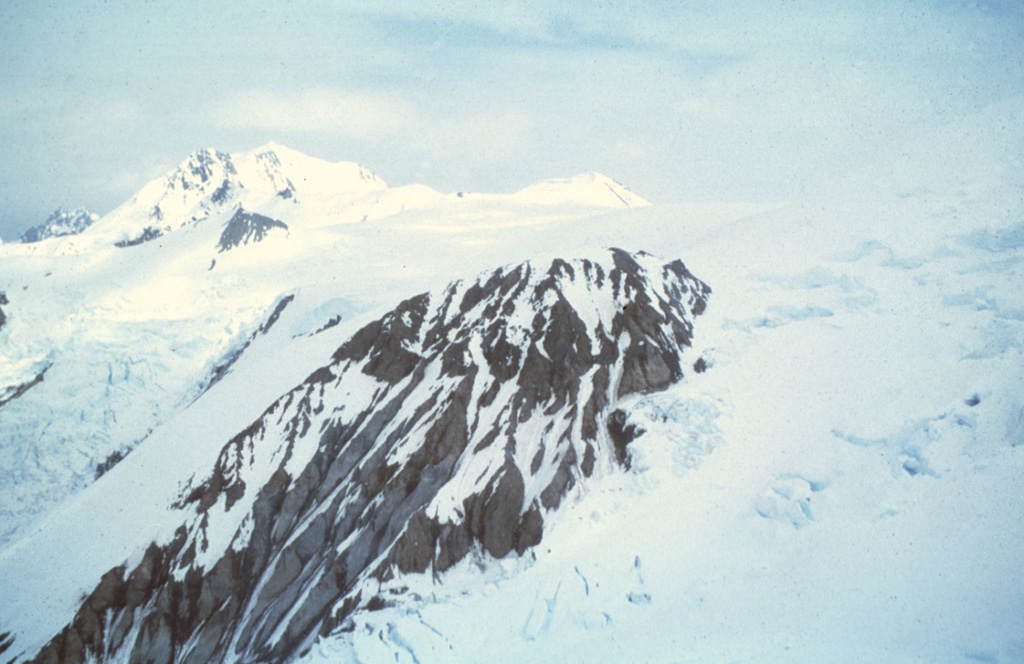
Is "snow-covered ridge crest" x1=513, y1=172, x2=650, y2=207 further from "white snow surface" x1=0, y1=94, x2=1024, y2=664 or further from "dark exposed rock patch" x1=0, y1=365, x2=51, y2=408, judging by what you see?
"dark exposed rock patch" x1=0, y1=365, x2=51, y2=408

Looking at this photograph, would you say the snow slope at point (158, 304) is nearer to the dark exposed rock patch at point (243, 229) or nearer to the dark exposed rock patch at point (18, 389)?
the dark exposed rock patch at point (18, 389)

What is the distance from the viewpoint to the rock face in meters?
32.5

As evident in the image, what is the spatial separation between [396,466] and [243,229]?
3760 inches

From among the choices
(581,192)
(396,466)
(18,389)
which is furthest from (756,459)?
(581,192)

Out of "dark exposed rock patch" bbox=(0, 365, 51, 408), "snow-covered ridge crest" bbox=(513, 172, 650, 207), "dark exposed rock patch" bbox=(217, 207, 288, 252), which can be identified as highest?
"snow-covered ridge crest" bbox=(513, 172, 650, 207)

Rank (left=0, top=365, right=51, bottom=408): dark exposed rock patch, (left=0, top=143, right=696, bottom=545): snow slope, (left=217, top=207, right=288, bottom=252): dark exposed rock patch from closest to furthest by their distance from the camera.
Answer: (left=0, top=143, right=696, bottom=545): snow slope, (left=0, top=365, right=51, bottom=408): dark exposed rock patch, (left=217, top=207, right=288, bottom=252): dark exposed rock patch

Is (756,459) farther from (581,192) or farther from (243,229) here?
(581,192)

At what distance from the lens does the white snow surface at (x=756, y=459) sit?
20.8 metres

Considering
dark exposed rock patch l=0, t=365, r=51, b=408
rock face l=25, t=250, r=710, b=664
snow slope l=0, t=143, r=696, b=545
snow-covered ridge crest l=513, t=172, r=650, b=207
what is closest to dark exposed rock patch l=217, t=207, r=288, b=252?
snow slope l=0, t=143, r=696, b=545

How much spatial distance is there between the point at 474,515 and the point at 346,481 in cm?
1147

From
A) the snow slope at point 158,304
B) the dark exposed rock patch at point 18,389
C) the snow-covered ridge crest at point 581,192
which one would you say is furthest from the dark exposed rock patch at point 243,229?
the snow-covered ridge crest at point 581,192

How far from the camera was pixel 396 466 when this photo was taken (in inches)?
1451

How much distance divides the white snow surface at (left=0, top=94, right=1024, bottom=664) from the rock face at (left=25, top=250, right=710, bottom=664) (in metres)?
1.89

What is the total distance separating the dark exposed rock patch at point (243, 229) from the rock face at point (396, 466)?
251 feet
